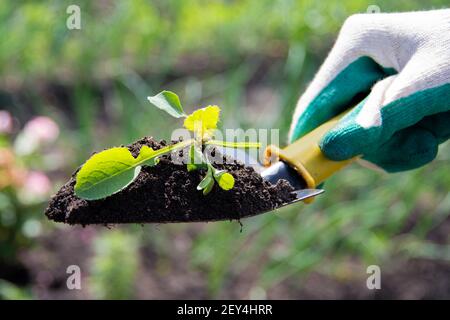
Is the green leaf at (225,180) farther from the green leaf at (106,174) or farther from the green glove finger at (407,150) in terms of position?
the green glove finger at (407,150)

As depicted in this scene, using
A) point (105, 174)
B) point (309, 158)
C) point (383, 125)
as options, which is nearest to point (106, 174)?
point (105, 174)

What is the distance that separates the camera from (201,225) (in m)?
2.72

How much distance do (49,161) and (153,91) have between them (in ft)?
1.50

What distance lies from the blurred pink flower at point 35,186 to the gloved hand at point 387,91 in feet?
3.71

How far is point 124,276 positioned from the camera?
7.59ft

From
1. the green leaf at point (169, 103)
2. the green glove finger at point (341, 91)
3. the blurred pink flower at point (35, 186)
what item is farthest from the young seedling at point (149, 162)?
the blurred pink flower at point (35, 186)

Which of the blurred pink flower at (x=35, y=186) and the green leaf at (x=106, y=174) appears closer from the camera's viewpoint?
the green leaf at (x=106, y=174)

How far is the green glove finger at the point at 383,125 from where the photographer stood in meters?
1.39

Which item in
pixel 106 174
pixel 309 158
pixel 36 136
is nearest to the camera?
pixel 106 174

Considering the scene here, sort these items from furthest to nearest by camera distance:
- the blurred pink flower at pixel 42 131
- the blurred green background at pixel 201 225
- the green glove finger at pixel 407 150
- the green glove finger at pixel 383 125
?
the blurred pink flower at pixel 42 131
the blurred green background at pixel 201 225
the green glove finger at pixel 407 150
the green glove finger at pixel 383 125

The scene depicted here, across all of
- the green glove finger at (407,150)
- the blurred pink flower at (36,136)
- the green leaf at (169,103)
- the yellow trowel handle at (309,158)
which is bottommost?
the yellow trowel handle at (309,158)

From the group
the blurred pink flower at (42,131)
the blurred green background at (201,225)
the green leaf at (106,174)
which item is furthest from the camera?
the blurred pink flower at (42,131)

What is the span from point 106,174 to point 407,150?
0.69 meters

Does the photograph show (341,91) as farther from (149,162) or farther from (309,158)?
(149,162)
